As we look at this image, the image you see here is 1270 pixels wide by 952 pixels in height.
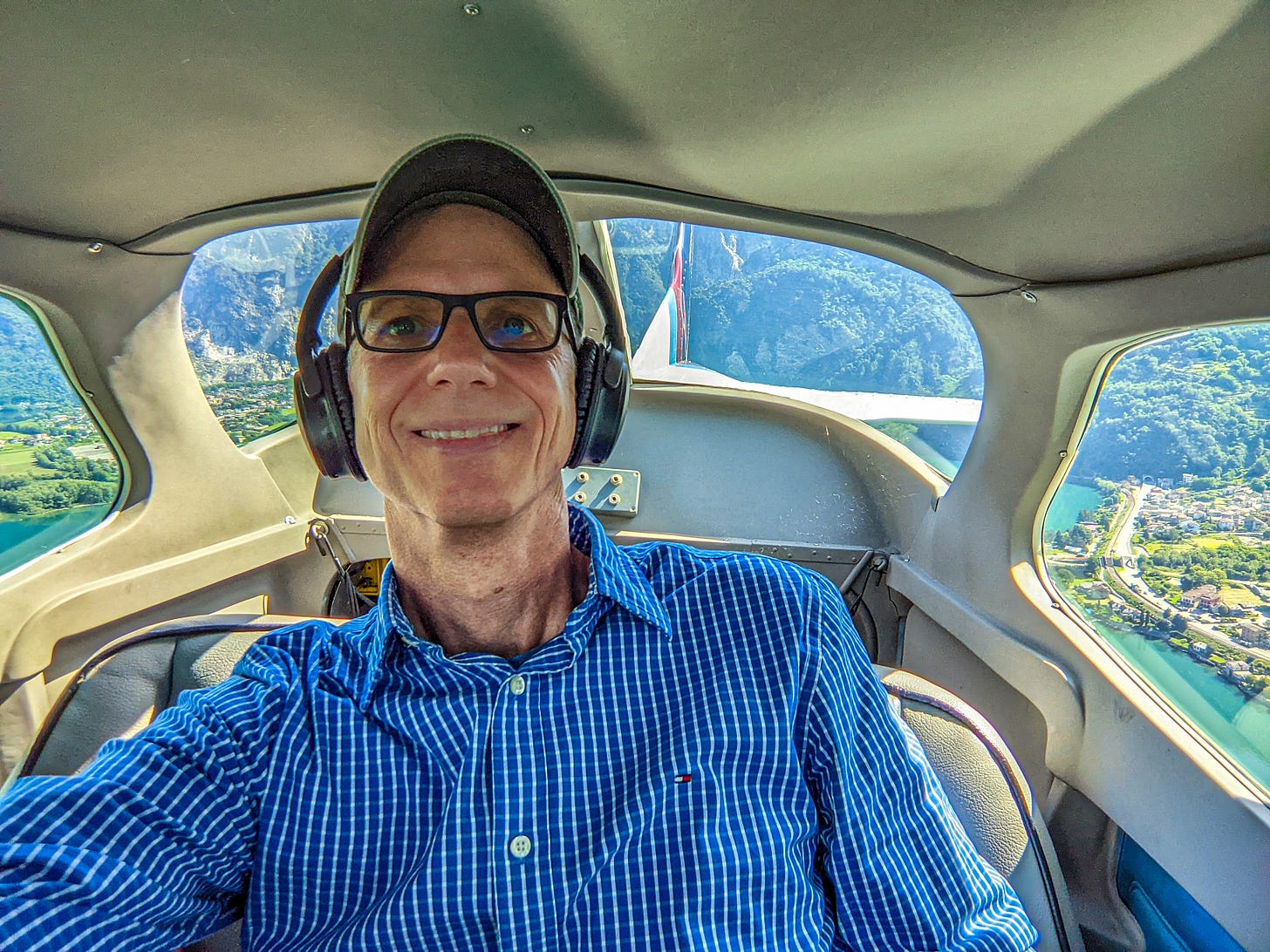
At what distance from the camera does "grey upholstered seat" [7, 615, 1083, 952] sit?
1386mm

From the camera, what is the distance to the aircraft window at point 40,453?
7.09 feet

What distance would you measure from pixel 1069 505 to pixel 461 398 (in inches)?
73.7

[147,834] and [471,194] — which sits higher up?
[471,194]

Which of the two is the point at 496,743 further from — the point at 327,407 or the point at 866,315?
the point at 866,315

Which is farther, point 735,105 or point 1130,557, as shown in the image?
point 1130,557

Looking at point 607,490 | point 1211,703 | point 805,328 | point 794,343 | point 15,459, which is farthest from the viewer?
point 607,490

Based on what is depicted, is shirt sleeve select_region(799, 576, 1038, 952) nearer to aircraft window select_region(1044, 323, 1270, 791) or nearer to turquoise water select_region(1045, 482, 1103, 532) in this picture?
aircraft window select_region(1044, 323, 1270, 791)

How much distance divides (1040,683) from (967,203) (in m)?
1.37

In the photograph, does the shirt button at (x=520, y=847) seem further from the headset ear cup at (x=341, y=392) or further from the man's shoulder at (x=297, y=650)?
the headset ear cup at (x=341, y=392)

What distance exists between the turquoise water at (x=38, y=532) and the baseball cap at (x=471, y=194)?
1.76m

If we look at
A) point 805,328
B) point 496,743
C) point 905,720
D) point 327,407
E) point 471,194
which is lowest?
point 905,720

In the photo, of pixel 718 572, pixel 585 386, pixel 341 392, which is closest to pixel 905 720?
pixel 718 572

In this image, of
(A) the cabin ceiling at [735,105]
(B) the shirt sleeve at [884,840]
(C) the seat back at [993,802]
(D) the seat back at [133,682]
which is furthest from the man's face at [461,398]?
(C) the seat back at [993,802]

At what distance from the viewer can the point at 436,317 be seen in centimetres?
130
